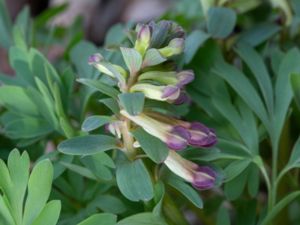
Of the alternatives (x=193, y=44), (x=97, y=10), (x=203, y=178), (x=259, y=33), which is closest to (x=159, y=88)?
(x=203, y=178)

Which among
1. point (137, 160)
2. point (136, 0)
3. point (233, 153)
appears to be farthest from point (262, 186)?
point (136, 0)

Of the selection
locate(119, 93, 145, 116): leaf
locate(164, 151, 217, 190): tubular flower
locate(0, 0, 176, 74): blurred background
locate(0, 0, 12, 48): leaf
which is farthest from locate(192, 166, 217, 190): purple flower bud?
locate(0, 0, 176, 74): blurred background

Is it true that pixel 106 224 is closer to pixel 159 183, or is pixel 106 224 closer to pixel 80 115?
pixel 159 183

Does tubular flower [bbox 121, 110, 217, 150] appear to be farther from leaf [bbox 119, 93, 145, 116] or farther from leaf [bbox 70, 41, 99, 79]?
leaf [bbox 70, 41, 99, 79]

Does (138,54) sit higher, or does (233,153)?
(138,54)

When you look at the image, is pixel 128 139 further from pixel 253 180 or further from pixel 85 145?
pixel 253 180

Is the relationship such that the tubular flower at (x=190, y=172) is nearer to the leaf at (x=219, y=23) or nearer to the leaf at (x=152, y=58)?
the leaf at (x=152, y=58)

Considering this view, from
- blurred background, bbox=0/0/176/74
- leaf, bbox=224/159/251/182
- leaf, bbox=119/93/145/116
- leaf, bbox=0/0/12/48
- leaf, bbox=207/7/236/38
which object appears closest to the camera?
leaf, bbox=119/93/145/116
